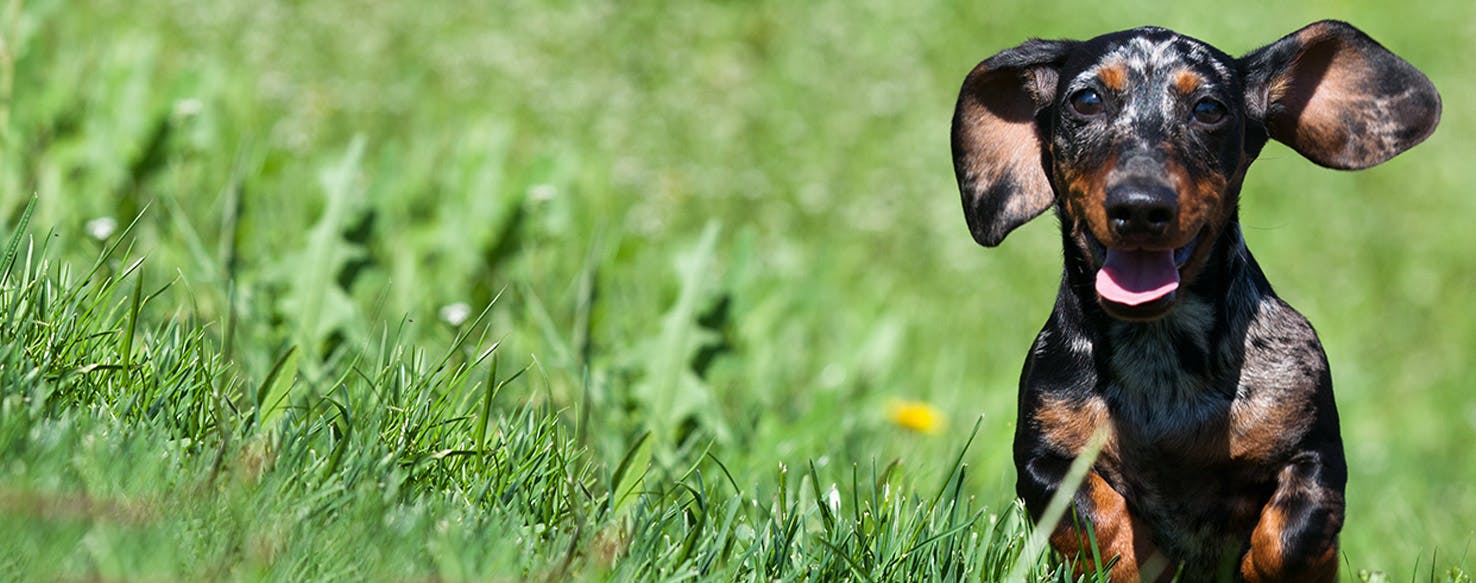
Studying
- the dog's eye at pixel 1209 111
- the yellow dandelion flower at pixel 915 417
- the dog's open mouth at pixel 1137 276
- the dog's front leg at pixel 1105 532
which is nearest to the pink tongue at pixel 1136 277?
the dog's open mouth at pixel 1137 276

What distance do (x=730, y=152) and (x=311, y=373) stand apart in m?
4.19

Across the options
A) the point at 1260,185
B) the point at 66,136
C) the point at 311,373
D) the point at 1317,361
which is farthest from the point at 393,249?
the point at 1260,185

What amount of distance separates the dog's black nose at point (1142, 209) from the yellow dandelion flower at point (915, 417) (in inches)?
111

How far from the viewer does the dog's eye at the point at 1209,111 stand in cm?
258

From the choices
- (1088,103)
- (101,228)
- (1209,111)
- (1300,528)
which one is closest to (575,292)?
(101,228)

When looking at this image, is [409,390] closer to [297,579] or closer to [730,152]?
[297,579]

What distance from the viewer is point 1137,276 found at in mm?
2426

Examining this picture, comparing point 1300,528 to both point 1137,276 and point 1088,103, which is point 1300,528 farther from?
point 1088,103

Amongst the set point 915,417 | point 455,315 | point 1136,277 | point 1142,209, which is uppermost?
point 1142,209

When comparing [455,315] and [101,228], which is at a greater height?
[101,228]

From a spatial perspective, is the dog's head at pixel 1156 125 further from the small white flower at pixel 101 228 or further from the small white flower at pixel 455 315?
the small white flower at pixel 101 228

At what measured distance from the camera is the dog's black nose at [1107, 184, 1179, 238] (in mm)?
2338

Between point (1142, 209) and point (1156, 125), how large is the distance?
0.28m

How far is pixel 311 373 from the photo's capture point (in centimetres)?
413
